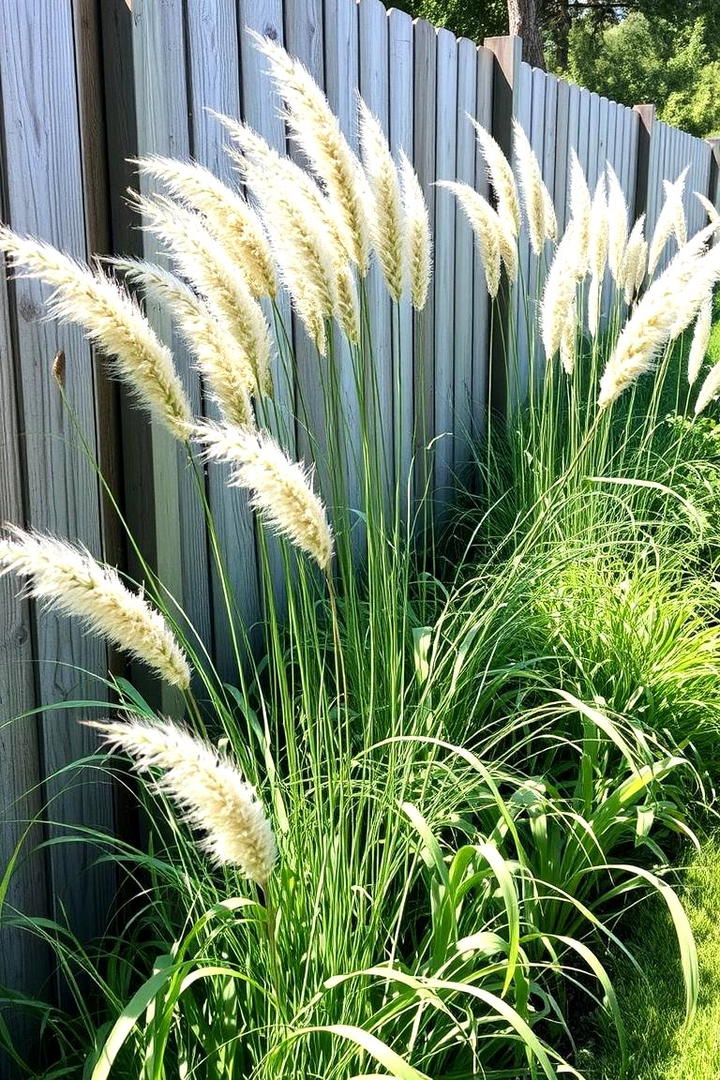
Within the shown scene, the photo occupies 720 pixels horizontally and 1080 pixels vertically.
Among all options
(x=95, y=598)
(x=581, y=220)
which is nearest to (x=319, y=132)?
(x=95, y=598)

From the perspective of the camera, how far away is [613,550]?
3111mm

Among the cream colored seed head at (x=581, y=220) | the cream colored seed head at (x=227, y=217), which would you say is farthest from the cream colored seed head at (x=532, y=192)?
the cream colored seed head at (x=227, y=217)

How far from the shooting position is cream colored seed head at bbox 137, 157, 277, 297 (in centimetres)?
150

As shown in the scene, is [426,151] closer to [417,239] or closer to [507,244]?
[507,244]

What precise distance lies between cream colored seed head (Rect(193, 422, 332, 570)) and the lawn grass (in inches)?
48.4

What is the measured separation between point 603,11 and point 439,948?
106 feet

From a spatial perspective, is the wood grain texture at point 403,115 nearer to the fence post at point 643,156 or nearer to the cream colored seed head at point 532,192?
the cream colored seed head at point 532,192

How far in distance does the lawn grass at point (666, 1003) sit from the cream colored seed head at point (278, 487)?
4.03 feet

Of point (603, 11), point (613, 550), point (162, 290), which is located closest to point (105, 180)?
point (162, 290)

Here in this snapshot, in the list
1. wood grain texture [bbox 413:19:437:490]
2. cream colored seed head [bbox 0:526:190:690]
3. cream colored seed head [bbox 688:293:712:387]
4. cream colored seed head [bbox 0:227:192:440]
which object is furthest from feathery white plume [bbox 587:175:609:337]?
cream colored seed head [bbox 0:526:190:690]

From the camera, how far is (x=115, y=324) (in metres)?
1.27

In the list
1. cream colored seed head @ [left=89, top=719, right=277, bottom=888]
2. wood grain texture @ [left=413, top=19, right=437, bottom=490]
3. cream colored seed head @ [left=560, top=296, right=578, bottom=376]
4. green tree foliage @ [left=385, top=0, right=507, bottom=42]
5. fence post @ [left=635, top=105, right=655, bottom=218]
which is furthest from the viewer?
green tree foliage @ [left=385, top=0, right=507, bottom=42]

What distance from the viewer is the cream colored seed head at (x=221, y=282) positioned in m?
1.42

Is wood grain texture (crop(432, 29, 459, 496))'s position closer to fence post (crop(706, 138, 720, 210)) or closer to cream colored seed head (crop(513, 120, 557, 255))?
cream colored seed head (crop(513, 120, 557, 255))
